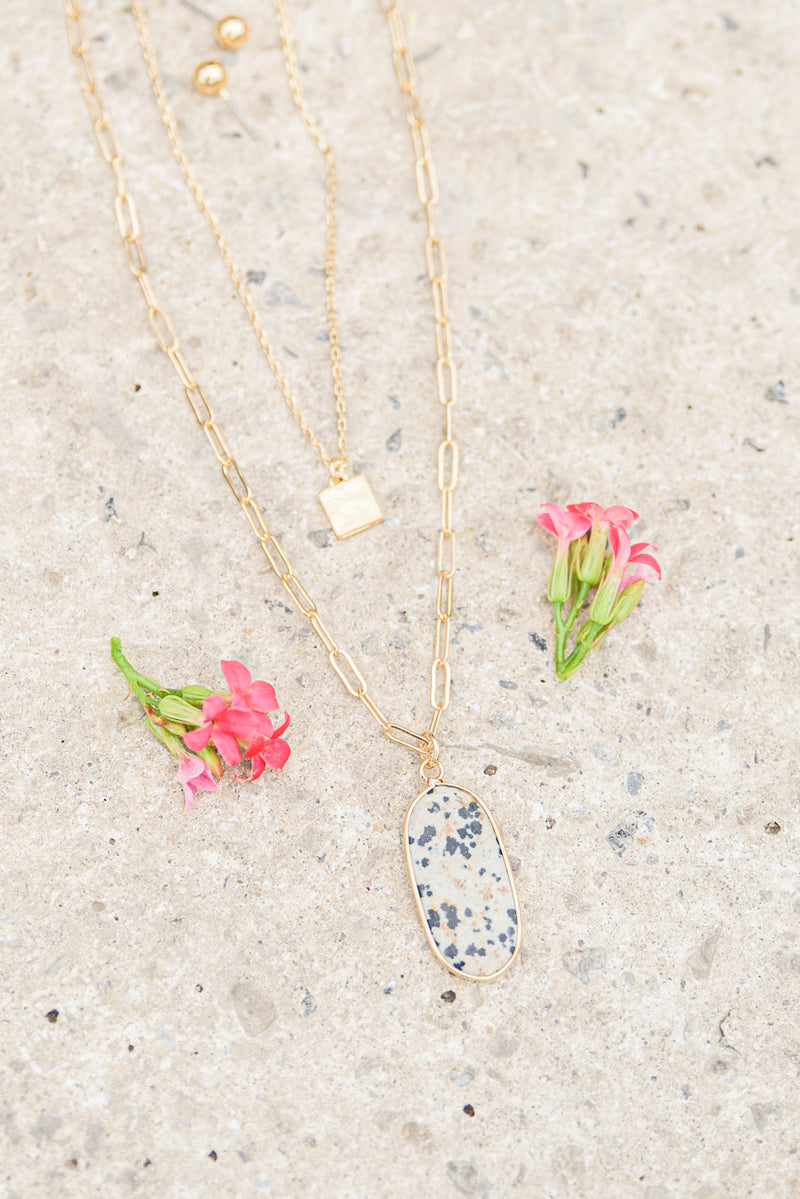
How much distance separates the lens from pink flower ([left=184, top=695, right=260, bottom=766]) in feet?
5.50

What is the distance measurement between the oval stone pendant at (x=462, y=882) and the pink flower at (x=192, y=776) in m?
0.40

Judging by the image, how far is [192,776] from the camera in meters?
1.75

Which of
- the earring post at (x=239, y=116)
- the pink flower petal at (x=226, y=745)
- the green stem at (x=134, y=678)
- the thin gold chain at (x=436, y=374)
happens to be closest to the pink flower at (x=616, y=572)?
the thin gold chain at (x=436, y=374)

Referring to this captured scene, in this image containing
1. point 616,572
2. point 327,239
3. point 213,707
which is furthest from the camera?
point 327,239

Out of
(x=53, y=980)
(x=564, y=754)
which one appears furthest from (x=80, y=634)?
(x=564, y=754)

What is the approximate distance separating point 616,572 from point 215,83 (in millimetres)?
1621

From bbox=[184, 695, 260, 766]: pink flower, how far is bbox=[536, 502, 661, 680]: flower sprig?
66 centimetres

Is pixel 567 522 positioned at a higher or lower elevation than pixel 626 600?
higher

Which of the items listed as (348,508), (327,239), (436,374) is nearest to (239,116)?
(327,239)

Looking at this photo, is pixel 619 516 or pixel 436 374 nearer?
pixel 619 516

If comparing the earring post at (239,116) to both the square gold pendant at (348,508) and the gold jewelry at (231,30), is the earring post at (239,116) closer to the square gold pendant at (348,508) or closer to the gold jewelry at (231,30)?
the gold jewelry at (231,30)

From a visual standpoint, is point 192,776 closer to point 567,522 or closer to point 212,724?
point 212,724

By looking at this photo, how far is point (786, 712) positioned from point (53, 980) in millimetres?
1561

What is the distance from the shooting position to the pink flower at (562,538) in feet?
6.29
